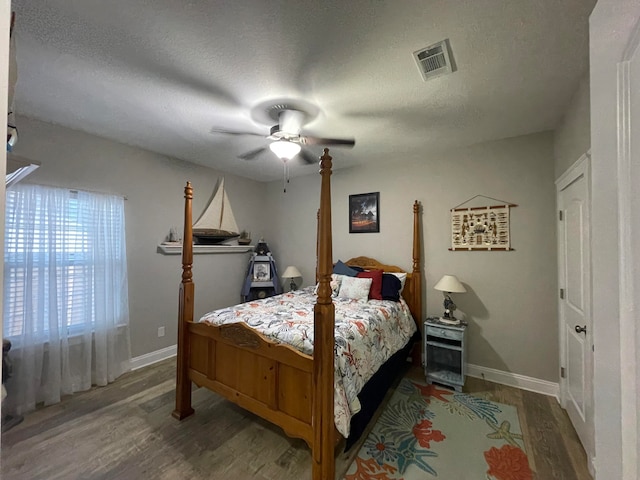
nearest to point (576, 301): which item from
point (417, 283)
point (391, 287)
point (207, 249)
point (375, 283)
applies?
point (417, 283)

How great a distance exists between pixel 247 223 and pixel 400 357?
304 cm

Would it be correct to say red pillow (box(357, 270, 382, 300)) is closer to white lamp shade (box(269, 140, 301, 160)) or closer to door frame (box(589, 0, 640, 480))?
white lamp shade (box(269, 140, 301, 160))

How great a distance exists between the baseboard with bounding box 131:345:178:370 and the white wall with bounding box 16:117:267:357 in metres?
0.06

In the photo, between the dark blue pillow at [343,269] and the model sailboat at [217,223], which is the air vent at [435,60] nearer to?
the dark blue pillow at [343,269]

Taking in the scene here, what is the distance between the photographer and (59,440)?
2014 millimetres

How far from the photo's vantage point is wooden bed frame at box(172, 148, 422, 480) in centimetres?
163

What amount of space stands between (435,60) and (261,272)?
3.52 meters

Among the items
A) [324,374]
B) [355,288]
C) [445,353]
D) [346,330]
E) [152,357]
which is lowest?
[152,357]

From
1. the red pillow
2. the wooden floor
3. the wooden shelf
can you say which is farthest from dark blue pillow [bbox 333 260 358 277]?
the wooden floor

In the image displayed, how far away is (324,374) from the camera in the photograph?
1.63 metres

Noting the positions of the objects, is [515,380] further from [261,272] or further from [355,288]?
[261,272]

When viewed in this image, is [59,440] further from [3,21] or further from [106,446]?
[3,21]

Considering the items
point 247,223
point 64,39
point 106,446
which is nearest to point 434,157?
point 247,223

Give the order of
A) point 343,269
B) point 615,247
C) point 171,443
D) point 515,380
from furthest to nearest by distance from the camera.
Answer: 1. point 343,269
2. point 515,380
3. point 171,443
4. point 615,247
